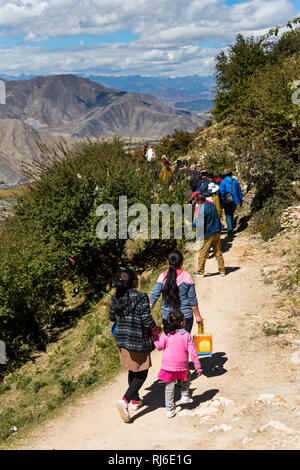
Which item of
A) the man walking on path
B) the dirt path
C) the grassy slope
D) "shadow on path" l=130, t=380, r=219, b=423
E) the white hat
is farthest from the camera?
the white hat

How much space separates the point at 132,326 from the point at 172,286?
2.25 feet

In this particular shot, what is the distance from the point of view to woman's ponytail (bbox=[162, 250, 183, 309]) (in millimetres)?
5359

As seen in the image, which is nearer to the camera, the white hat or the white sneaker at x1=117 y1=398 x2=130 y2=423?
the white sneaker at x1=117 y1=398 x2=130 y2=423

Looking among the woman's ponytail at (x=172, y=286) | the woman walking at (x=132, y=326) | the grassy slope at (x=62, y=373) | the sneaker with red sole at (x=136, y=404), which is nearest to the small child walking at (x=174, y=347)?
the woman walking at (x=132, y=326)

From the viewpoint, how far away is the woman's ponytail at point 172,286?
5359 millimetres

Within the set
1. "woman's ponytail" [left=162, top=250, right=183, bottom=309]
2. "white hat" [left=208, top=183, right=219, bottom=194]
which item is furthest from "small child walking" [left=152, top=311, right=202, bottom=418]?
"white hat" [left=208, top=183, right=219, bottom=194]

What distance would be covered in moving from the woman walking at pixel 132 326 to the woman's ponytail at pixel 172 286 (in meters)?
0.37

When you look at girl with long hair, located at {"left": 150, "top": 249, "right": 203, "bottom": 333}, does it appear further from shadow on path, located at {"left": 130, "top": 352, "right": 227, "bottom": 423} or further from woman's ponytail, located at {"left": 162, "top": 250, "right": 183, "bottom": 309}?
shadow on path, located at {"left": 130, "top": 352, "right": 227, "bottom": 423}

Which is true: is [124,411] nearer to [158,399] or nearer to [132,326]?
[158,399]

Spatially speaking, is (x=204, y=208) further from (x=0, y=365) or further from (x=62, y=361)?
(x=0, y=365)

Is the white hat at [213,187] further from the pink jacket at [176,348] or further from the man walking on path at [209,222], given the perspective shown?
the pink jacket at [176,348]

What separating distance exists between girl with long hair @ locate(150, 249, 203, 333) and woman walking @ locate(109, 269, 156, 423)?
1.27 ft

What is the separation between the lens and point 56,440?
17.7ft
